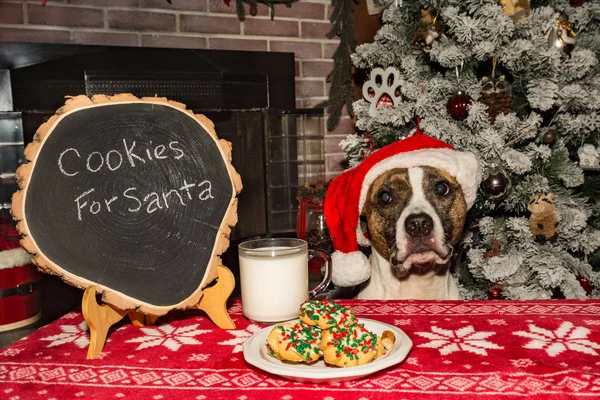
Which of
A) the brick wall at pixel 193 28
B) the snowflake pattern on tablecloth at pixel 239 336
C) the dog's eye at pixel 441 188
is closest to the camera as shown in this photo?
the snowflake pattern on tablecloth at pixel 239 336

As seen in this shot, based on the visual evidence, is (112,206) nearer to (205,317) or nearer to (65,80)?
(205,317)

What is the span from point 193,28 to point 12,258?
1337 mm

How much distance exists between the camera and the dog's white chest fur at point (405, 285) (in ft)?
5.83

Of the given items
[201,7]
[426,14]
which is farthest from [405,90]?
[201,7]

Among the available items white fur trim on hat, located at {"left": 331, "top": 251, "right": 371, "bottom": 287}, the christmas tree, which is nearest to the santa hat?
white fur trim on hat, located at {"left": 331, "top": 251, "right": 371, "bottom": 287}

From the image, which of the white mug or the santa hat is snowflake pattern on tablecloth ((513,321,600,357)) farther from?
the santa hat

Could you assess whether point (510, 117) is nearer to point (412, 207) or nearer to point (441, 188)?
point (441, 188)

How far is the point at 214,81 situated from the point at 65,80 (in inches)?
24.0

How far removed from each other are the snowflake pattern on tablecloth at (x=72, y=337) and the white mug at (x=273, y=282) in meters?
0.33

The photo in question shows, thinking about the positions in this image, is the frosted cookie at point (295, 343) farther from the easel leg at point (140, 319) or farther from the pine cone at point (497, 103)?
the pine cone at point (497, 103)

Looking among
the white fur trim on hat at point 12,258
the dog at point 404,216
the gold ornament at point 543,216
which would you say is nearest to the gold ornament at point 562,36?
the gold ornament at point 543,216

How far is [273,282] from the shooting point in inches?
46.1

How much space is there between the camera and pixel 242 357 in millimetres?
1011

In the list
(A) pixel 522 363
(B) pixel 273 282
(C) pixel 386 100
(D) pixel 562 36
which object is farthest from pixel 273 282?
(D) pixel 562 36
